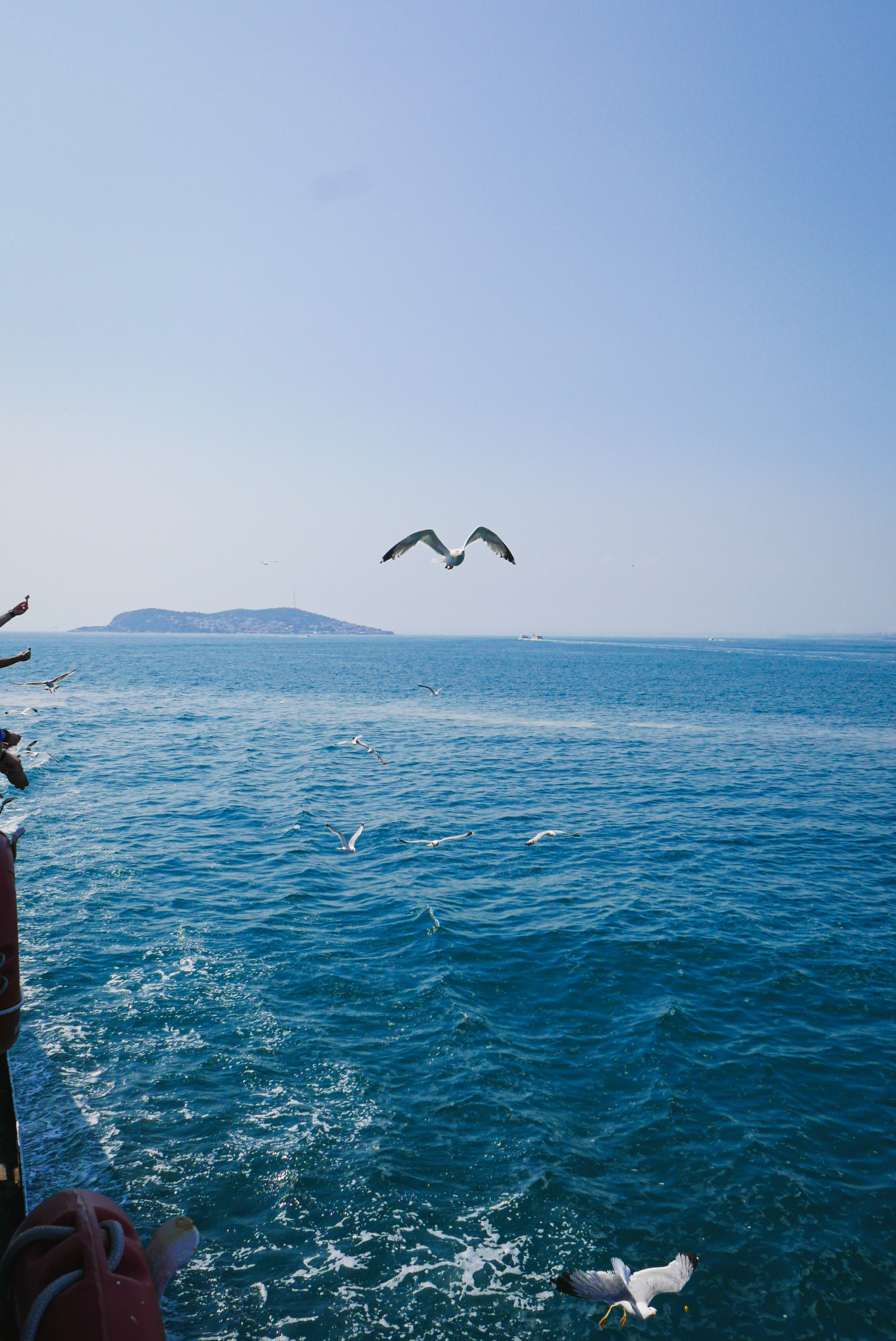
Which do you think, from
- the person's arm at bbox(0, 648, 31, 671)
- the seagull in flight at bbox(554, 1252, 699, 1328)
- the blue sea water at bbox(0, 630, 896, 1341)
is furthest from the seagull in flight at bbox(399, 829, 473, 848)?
the person's arm at bbox(0, 648, 31, 671)

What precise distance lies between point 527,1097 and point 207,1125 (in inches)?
248

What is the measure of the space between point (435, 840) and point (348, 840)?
3.95 meters

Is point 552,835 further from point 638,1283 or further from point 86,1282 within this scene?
point 86,1282

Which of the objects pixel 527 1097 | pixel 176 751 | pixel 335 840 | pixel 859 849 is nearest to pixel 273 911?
pixel 335 840

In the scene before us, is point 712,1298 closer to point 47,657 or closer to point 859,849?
point 859,849

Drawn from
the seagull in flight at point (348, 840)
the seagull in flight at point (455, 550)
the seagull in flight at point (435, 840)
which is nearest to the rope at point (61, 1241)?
the seagull in flight at point (455, 550)

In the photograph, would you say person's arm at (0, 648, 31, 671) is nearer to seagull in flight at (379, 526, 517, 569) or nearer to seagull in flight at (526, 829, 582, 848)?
seagull in flight at (379, 526, 517, 569)

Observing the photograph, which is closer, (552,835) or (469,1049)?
(469,1049)

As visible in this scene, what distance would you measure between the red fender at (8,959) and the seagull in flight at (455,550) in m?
11.9

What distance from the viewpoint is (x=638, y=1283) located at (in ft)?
28.9

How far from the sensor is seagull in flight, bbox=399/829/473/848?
27.5 m

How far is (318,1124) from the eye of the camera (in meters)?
13.1

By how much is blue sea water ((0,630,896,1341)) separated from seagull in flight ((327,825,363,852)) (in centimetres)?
71

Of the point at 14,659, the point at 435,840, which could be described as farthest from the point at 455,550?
the point at 435,840
